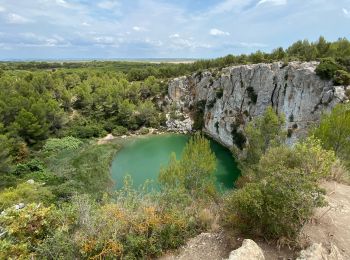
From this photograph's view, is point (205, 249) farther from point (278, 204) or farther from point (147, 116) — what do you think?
point (147, 116)

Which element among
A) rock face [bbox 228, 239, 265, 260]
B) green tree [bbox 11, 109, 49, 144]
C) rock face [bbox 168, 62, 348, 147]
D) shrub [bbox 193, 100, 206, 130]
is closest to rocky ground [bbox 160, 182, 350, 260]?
rock face [bbox 228, 239, 265, 260]

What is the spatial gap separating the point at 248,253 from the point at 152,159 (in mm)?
33272

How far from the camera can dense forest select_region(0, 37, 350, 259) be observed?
24.5 feet

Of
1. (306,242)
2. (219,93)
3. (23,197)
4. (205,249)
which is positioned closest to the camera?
(306,242)

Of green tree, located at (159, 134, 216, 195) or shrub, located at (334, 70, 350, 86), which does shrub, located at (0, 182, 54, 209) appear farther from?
shrub, located at (334, 70, 350, 86)

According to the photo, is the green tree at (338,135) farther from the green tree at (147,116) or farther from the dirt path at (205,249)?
the green tree at (147,116)

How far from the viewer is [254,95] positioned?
42062 millimetres

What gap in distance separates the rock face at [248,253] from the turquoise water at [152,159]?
19.8 meters

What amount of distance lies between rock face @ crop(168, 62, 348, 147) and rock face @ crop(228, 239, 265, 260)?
27.7 meters

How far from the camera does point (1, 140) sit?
30.4 metres

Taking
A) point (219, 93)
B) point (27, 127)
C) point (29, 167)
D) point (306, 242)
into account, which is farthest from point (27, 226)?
point (219, 93)

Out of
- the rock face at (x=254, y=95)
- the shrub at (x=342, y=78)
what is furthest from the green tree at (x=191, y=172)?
the shrub at (x=342, y=78)

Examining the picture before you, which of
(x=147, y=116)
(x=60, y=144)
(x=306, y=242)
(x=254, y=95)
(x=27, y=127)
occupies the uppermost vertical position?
(x=306, y=242)

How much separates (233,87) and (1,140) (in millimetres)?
32490
